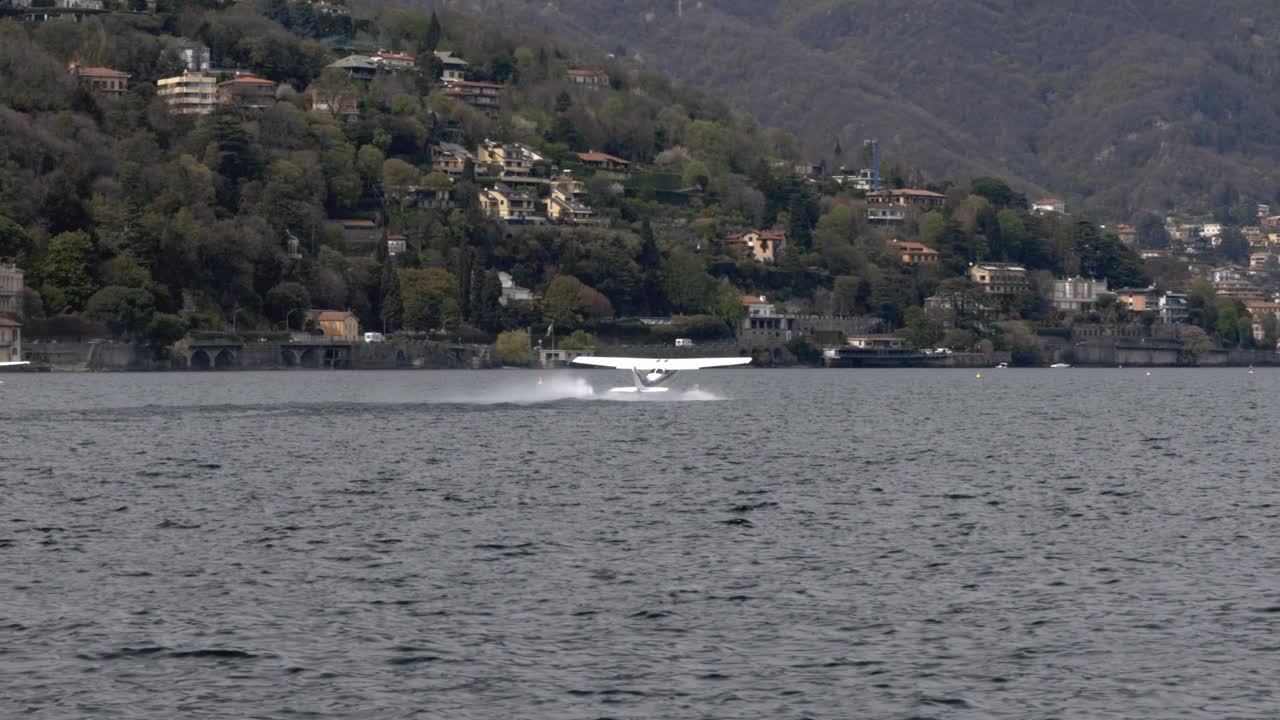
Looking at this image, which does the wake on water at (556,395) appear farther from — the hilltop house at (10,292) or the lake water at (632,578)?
the hilltop house at (10,292)

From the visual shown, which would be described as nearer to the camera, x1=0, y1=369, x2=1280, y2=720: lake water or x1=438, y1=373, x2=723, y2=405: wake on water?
x1=0, y1=369, x2=1280, y2=720: lake water

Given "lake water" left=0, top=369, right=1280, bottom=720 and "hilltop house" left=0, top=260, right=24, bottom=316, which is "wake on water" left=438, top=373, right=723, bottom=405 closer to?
"lake water" left=0, top=369, right=1280, bottom=720

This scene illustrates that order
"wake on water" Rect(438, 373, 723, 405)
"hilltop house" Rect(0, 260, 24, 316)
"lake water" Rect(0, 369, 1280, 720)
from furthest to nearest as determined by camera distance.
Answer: "hilltop house" Rect(0, 260, 24, 316) < "wake on water" Rect(438, 373, 723, 405) < "lake water" Rect(0, 369, 1280, 720)

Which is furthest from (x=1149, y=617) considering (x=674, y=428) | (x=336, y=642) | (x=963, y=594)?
(x=674, y=428)

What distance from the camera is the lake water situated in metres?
29.7

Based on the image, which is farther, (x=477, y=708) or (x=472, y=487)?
(x=472, y=487)

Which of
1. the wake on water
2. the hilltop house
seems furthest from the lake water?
the hilltop house

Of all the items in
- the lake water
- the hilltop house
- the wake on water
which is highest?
the hilltop house

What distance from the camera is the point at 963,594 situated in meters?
38.2

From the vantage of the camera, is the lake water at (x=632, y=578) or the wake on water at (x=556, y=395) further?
the wake on water at (x=556, y=395)

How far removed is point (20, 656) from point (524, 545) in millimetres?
16139

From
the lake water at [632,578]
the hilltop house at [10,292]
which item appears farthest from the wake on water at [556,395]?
the hilltop house at [10,292]

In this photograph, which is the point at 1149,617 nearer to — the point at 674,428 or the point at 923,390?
the point at 674,428

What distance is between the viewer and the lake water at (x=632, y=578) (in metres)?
29.7
